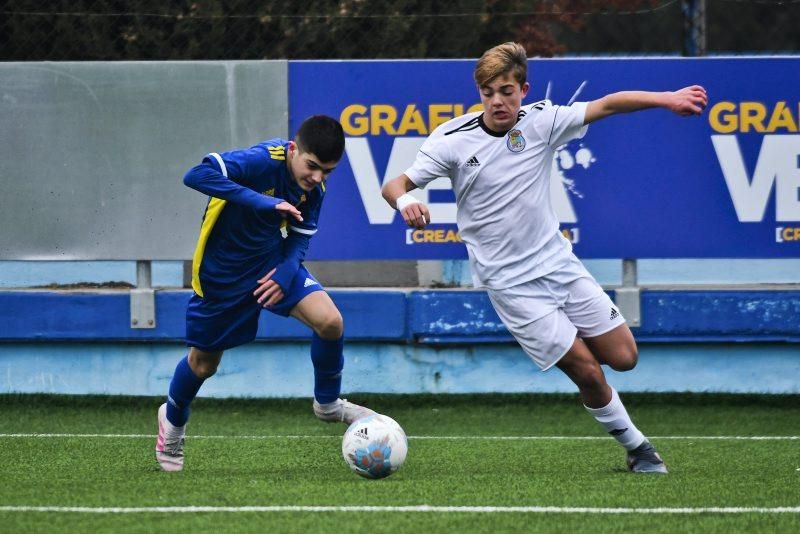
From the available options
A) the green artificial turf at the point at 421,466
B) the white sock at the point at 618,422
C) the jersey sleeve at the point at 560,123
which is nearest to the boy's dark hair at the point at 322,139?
the jersey sleeve at the point at 560,123

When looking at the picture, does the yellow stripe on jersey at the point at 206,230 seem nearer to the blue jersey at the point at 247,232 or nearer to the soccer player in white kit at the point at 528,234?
the blue jersey at the point at 247,232

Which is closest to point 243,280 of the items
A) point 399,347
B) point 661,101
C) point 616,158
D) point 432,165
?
point 432,165

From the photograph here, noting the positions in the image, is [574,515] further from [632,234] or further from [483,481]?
[632,234]

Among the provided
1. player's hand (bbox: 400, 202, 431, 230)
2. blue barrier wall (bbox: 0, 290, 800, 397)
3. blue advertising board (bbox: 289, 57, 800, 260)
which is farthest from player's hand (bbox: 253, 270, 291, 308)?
blue advertising board (bbox: 289, 57, 800, 260)

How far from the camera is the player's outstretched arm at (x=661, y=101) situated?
5.59 metres

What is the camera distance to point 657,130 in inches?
345

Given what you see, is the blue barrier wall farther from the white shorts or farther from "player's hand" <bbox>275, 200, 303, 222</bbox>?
"player's hand" <bbox>275, 200, 303, 222</bbox>

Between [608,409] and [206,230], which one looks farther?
[206,230]

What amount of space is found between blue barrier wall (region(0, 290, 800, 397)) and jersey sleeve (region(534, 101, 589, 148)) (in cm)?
274

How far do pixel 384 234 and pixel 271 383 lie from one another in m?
1.23

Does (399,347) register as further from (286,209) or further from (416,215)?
(416,215)

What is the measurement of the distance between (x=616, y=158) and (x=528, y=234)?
118 inches

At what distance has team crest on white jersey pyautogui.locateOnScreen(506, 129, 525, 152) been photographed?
19.6 feet

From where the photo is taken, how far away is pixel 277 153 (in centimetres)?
623
